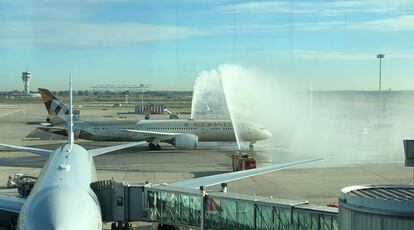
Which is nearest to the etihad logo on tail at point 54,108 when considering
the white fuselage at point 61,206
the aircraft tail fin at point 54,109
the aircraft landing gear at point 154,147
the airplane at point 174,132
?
the aircraft tail fin at point 54,109

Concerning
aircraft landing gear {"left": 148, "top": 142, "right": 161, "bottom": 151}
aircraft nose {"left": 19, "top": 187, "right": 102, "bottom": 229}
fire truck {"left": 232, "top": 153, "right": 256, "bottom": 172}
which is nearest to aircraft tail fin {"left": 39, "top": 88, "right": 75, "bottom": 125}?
aircraft landing gear {"left": 148, "top": 142, "right": 161, "bottom": 151}

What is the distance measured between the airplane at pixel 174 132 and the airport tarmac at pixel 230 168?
51.3 inches

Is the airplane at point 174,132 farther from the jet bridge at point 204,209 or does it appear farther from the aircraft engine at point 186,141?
the jet bridge at point 204,209

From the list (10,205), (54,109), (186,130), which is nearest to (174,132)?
(186,130)

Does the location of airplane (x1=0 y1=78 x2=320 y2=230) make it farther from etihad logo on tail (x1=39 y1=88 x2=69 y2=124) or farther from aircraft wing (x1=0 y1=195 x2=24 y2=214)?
etihad logo on tail (x1=39 y1=88 x2=69 y2=124)

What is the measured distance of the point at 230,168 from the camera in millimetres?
44062

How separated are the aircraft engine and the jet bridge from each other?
33.1 metres

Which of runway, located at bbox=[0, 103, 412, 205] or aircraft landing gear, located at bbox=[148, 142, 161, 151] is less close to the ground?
aircraft landing gear, located at bbox=[148, 142, 161, 151]

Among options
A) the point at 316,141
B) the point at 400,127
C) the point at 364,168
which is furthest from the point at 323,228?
the point at 400,127

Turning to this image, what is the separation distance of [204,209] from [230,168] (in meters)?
23.7

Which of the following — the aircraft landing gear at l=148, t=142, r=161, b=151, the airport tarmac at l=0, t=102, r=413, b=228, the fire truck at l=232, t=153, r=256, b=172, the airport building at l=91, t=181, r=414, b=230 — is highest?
the airport building at l=91, t=181, r=414, b=230

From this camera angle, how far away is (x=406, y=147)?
16.4m

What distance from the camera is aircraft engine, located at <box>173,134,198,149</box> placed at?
56000mm

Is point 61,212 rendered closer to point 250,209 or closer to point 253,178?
point 250,209
